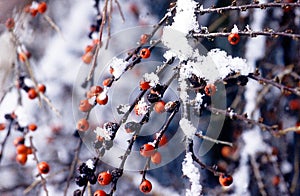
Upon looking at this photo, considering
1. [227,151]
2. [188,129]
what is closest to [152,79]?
[188,129]

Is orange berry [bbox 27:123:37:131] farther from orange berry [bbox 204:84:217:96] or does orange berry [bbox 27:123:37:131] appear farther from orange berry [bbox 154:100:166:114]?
orange berry [bbox 204:84:217:96]

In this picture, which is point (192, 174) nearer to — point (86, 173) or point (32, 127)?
point (86, 173)

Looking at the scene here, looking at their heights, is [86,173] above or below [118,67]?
below

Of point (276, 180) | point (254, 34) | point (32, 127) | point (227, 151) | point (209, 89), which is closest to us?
point (254, 34)

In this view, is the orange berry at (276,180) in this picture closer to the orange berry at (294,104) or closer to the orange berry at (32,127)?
the orange berry at (294,104)

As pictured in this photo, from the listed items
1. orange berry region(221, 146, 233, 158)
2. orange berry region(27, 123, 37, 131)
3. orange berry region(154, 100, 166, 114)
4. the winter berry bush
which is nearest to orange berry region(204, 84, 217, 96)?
the winter berry bush

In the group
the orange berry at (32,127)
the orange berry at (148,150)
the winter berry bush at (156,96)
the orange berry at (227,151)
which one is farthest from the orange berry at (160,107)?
the orange berry at (227,151)

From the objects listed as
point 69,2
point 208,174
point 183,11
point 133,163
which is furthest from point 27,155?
point 69,2

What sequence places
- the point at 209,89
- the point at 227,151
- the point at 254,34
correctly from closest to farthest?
the point at 254,34
the point at 209,89
the point at 227,151
